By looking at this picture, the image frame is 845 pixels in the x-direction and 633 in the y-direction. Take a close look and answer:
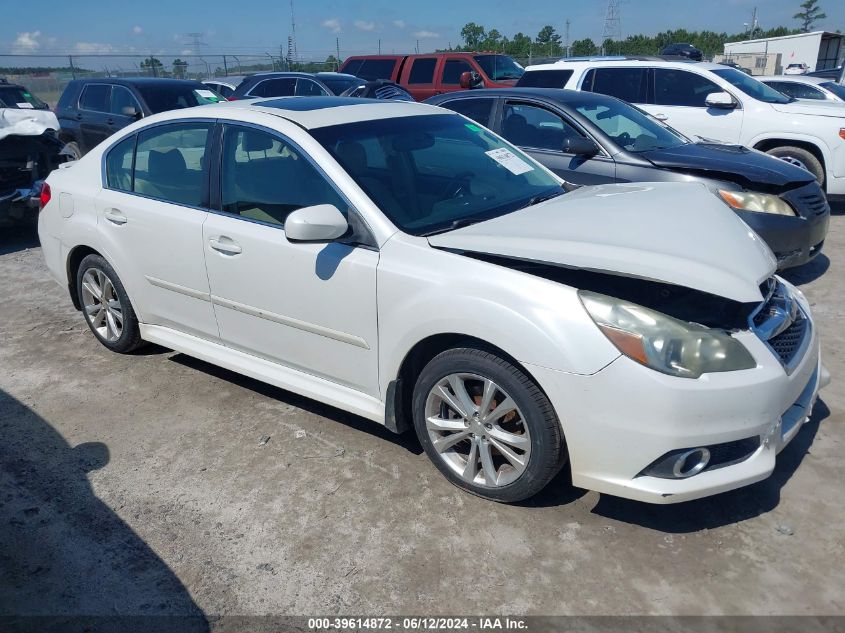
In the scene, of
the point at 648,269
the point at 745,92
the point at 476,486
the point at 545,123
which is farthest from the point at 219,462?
the point at 745,92

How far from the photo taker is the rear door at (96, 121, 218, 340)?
4035 mm

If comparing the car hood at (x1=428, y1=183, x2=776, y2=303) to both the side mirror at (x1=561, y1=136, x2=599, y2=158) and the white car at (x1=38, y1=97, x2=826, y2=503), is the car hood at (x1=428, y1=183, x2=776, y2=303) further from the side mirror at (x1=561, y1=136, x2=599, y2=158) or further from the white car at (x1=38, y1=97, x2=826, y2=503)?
the side mirror at (x1=561, y1=136, x2=599, y2=158)

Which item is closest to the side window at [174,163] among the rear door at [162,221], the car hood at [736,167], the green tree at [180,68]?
the rear door at [162,221]

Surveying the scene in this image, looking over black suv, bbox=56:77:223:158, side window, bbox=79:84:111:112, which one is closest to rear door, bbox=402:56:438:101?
black suv, bbox=56:77:223:158

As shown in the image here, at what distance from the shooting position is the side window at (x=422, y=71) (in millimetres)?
15555

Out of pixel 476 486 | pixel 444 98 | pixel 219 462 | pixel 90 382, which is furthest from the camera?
pixel 444 98

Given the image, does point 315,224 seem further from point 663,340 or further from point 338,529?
point 663,340

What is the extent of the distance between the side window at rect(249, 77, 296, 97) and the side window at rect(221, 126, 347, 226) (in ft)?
34.9

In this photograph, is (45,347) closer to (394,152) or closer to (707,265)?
(394,152)

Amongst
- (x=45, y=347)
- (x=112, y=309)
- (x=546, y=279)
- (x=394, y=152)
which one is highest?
(x=394, y=152)

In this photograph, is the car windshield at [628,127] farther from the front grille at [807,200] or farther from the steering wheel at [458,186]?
the steering wheel at [458,186]

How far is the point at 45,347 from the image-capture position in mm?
5238

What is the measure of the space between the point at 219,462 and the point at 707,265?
250 cm

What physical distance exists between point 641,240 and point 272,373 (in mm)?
2029
